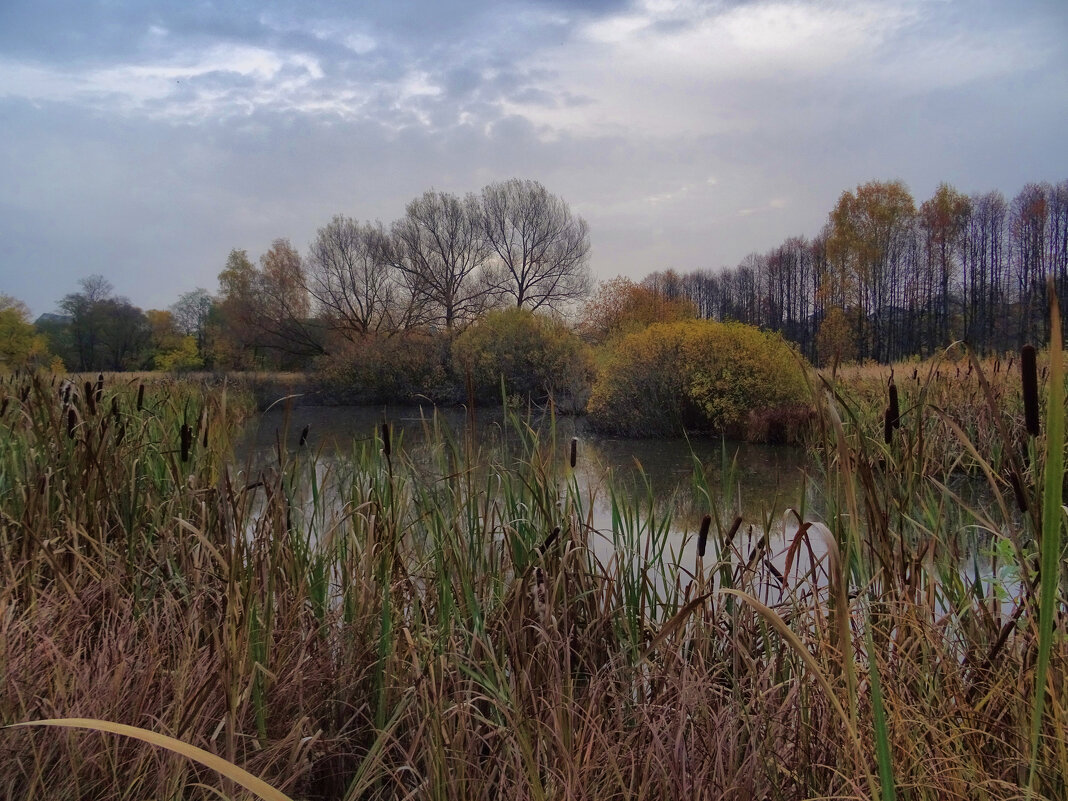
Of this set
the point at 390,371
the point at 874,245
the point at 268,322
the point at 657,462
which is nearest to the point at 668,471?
the point at 657,462

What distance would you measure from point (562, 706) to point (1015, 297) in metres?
32.4

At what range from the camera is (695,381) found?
39.5 ft

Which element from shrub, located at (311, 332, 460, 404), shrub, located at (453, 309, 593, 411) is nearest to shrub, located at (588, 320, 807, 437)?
shrub, located at (453, 309, 593, 411)

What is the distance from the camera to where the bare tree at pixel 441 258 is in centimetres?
2847

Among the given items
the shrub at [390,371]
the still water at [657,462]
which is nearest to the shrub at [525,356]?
the shrub at [390,371]

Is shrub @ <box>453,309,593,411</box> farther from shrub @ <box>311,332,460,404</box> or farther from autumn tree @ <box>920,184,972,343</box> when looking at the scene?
autumn tree @ <box>920,184,972,343</box>

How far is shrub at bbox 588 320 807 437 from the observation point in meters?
11.8

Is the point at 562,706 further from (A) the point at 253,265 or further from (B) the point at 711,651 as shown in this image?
(A) the point at 253,265

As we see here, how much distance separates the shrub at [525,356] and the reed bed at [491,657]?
1425 cm

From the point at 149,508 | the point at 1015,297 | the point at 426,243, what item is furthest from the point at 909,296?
the point at 149,508

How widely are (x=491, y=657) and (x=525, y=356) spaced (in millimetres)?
16820

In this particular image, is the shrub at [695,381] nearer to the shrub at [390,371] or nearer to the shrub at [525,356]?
the shrub at [525,356]

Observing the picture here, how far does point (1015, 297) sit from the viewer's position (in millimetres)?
28141

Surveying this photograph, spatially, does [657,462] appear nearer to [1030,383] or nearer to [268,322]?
[1030,383]
